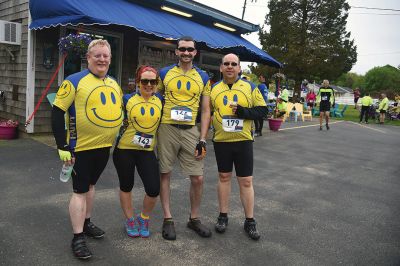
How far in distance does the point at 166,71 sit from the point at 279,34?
31536 millimetres

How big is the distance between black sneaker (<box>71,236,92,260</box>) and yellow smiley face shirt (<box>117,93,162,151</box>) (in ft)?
2.88

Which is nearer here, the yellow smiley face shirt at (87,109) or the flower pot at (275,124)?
the yellow smiley face shirt at (87,109)

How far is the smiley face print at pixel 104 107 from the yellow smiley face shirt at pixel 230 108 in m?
1.05

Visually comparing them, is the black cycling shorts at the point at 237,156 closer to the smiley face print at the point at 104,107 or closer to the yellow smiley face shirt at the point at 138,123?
the yellow smiley face shirt at the point at 138,123

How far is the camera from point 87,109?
9.25 feet

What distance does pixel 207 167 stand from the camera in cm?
649

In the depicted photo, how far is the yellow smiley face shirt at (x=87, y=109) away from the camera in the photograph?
2775 mm

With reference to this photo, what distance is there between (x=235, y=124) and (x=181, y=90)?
0.65m

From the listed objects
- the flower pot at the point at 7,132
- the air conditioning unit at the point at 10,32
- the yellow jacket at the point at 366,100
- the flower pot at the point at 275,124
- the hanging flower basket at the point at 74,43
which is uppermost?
the air conditioning unit at the point at 10,32

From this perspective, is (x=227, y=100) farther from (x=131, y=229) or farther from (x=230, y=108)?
(x=131, y=229)

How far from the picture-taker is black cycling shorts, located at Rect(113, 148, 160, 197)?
315cm

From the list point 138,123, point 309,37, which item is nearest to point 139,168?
point 138,123

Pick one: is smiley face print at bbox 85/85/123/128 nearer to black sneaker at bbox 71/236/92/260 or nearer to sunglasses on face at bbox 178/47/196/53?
sunglasses on face at bbox 178/47/196/53

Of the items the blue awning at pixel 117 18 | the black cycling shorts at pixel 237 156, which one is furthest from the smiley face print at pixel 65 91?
the blue awning at pixel 117 18
